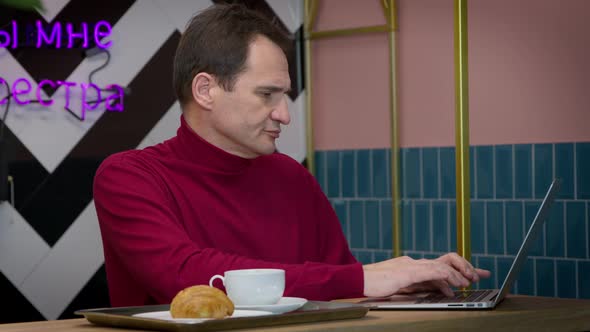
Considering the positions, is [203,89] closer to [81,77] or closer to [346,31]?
[81,77]

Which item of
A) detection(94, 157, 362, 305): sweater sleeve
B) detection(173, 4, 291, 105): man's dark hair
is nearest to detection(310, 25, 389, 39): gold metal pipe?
detection(173, 4, 291, 105): man's dark hair

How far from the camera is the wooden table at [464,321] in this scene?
1554 millimetres

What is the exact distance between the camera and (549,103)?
3.83 m

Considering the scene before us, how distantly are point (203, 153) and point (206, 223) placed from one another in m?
0.18

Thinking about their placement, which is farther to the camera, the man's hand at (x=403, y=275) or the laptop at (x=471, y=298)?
the man's hand at (x=403, y=275)

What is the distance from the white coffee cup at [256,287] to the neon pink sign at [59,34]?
2.64 metres

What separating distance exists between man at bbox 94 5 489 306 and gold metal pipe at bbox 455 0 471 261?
106cm

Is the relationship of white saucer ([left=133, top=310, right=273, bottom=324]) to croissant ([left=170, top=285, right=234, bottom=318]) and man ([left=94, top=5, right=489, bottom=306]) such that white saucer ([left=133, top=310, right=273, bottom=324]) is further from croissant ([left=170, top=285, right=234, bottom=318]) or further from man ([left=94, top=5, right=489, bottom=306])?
man ([left=94, top=5, right=489, bottom=306])

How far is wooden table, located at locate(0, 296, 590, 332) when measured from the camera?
61.2 inches

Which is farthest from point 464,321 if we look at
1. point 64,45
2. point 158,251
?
point 64,45

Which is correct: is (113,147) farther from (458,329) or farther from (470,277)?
(458,329)

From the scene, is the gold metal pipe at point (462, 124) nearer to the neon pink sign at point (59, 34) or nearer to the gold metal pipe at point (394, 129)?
the gold metal pipe at point (394, 129)

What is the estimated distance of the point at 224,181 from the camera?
2.42 meters

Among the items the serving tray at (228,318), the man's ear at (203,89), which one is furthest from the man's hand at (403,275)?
the man's ear at (203,89)
